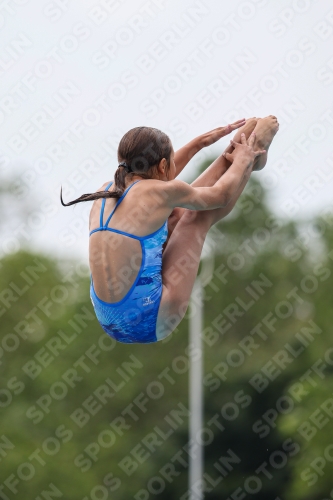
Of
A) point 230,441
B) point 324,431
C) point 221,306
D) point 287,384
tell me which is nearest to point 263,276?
point 221,306

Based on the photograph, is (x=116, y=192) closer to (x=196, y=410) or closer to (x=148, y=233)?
(x=148, y=233)

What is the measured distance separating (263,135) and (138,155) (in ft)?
3.50

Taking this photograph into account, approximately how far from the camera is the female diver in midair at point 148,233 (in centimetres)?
530

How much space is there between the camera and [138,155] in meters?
5.34

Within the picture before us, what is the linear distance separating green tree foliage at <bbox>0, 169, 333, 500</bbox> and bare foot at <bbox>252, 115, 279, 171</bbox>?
1386 centimetres

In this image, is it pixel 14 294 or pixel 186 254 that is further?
pixel 14 294

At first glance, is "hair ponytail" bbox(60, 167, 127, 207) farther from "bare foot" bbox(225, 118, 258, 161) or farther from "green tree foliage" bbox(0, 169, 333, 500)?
"green tree foliage" bbox(0, 169, 333, 500)

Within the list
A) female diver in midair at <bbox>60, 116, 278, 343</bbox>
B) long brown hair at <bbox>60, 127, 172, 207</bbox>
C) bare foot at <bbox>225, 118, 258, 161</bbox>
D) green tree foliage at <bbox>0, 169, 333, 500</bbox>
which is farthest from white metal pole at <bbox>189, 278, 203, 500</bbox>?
long brown hair at <bbox>60, 127, 172, 207</bbox>

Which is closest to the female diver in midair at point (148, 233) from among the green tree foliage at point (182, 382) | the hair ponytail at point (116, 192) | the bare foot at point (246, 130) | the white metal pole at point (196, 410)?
the hair ponytail at point (116, 192)

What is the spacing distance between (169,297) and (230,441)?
17.3m

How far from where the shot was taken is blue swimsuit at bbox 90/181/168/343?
5.38 m

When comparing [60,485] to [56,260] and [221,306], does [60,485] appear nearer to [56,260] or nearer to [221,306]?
[221,306]

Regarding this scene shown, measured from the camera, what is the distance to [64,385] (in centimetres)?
2416

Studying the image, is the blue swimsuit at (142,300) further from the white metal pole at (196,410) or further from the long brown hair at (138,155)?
the white metal pole at (196,410)
